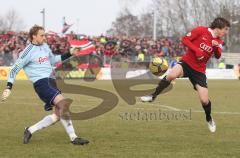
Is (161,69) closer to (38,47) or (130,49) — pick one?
(38,47)

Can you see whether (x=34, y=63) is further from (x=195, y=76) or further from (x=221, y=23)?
(x=221, y=23)

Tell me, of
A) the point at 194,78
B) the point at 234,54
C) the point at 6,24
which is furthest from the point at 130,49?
the point at 6,24

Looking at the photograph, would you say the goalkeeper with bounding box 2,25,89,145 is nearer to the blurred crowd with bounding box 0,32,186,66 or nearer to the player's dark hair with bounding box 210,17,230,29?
the player's dark hair with bounding box 210,17,230,29

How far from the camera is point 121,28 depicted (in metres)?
103

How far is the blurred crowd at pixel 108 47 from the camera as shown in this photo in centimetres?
3972

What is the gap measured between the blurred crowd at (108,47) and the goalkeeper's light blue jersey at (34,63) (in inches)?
1091

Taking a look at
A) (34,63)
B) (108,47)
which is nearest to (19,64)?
(34,63)

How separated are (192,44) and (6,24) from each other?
296 ft

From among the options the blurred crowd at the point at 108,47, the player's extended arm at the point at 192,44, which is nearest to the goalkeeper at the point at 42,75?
the player's extended arm at the point at 192,44

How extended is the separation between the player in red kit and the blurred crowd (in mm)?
26710

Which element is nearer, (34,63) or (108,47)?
(34,63)

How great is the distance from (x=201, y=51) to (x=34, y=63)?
3.26 metres

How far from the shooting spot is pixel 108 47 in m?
43.1

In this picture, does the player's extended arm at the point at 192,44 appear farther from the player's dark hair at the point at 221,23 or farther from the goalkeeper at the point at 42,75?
the goalkeeper at the point at 42,75
